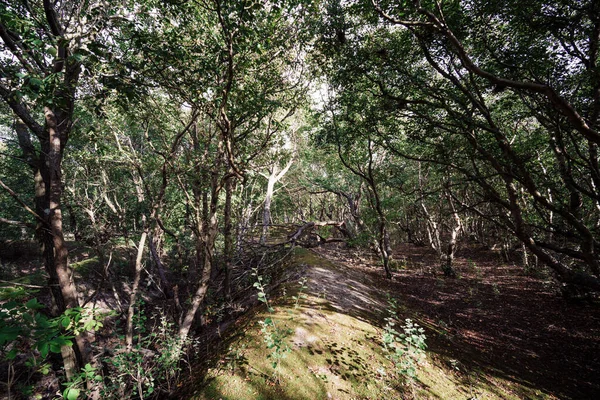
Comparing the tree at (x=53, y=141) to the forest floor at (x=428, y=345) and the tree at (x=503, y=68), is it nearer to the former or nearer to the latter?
the forest floor at (x=428, y=345)

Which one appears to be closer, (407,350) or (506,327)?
(407,350)

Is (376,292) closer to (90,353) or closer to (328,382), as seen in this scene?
(328,382)

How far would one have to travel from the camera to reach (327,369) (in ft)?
15.2

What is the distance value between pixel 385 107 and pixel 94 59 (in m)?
7.19

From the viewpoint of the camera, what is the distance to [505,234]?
18.0 m

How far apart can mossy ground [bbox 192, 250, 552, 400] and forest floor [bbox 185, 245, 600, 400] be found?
0.02 metres

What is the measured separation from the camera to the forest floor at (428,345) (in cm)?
432

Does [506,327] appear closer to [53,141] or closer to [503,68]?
[503,68]

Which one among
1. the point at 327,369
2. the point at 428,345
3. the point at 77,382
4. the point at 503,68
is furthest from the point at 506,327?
the point at 77,382

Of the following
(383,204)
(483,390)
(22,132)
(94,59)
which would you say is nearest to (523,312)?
(483,390)

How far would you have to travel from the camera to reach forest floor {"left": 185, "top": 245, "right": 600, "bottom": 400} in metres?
4.32

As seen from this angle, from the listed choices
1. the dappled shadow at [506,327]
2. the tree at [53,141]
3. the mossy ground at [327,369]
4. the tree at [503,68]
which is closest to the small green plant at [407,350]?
the mossy ground at [327,369]

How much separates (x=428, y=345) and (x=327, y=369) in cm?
354

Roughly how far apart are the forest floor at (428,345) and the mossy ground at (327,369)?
0.02 m
